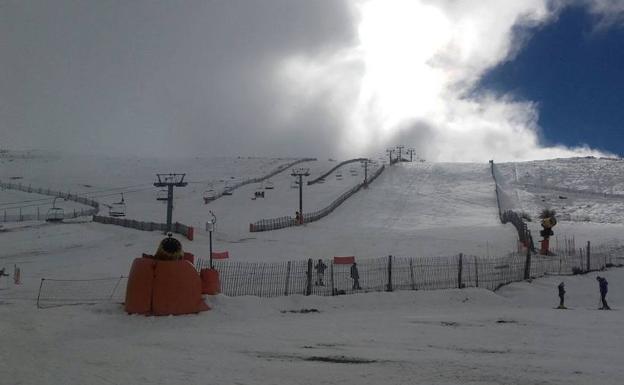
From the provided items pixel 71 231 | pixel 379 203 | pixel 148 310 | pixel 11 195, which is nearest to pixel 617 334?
pixel 148 310

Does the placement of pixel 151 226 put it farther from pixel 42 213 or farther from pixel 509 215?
pixel 509 215

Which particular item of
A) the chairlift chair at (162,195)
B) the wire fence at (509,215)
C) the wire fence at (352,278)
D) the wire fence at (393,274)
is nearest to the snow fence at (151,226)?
the wire fence at (393,274)

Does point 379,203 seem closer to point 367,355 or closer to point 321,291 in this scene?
point 321,291

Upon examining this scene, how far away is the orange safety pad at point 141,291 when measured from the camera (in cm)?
1471

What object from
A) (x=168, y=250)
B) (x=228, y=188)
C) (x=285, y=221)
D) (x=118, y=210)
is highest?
(x=228, y=188)

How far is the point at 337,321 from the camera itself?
1412 cm

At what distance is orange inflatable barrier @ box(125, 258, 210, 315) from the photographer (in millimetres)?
14703

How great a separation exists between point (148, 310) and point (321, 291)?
21.7 feet

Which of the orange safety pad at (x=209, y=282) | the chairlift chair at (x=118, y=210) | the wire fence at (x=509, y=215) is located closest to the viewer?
the orange safety pad at (x=209, y=282)

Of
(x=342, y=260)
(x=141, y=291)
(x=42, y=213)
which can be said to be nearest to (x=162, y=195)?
(x=42, y=213)

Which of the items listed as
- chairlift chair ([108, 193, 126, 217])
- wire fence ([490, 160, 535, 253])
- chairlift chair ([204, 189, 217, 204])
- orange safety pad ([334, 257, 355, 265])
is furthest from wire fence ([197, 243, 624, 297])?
chairlift chair ([204, 189, 217, 204])

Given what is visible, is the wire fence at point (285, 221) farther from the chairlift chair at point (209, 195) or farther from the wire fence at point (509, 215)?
the wire fence at point (509, 215)

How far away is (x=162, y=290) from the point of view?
14789 mm

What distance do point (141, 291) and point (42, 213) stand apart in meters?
48.8
